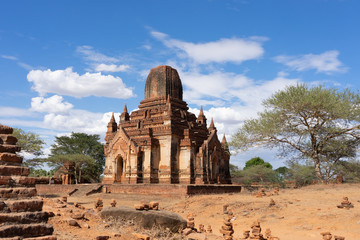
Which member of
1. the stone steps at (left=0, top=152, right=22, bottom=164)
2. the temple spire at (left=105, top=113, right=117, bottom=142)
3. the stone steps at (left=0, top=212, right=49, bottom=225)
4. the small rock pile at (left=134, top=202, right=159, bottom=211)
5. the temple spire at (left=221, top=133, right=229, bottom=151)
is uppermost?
the temple spire at (left=105, top=113, right=117, bottom=142)

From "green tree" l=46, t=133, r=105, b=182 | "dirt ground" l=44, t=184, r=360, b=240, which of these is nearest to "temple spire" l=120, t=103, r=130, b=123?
"dirt ground" l=44, t=184, r=360, b=240

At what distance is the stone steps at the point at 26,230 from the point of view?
490cm

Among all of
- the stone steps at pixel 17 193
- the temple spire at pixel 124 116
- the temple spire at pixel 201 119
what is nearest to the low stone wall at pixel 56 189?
the temple spire at pixel 124 116

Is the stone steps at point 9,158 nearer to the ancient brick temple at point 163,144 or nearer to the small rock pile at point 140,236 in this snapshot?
the small rock pile at point 140,236

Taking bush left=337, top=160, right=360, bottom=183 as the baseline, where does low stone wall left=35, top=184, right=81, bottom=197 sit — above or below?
below

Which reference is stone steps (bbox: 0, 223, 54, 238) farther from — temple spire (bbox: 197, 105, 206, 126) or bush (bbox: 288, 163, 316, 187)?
bush (bbox: 288, 163, 316, 187)

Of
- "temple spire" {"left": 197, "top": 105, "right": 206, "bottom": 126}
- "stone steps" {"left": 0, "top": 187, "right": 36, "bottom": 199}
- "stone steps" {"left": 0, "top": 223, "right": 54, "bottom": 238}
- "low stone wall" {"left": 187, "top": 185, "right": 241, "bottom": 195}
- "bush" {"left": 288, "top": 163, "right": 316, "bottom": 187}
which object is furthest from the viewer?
"temple spire" {"left": 197, "top": 105, "right": 206, "bottom": 126}

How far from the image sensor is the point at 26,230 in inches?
203

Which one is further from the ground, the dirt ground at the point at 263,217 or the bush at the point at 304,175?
the bush at the point at 304,175

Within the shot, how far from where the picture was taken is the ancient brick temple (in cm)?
2317

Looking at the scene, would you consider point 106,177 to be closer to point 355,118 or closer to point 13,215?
point 355,118

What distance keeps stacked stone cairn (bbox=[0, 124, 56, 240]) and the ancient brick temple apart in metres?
17.2

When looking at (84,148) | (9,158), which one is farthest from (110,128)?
(9,158)

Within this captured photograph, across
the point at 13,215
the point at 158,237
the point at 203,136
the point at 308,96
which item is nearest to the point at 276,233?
the point at 158,237
